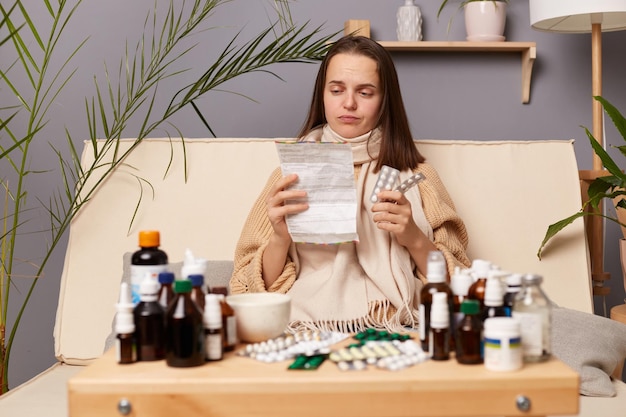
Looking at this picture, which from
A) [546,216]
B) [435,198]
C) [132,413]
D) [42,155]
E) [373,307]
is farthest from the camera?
[42,155]

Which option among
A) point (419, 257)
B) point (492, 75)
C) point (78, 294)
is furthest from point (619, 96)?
point (78, 294)

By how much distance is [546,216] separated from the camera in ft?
6.92

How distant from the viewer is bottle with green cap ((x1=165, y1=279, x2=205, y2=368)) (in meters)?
1.05

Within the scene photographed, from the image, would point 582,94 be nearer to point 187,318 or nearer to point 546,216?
point 546,216

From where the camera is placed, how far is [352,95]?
1928 mm

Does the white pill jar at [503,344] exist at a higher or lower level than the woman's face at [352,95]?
lower

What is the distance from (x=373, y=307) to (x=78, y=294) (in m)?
0.81

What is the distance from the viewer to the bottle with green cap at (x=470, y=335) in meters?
1.06

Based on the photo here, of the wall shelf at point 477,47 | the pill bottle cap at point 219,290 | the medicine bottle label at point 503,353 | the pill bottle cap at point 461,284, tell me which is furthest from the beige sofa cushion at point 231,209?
the medicine bottle label at point 503,353

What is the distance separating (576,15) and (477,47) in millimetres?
356

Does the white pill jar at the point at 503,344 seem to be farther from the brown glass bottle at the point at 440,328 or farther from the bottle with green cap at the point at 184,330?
the bottle with green cap at the point at 184,330

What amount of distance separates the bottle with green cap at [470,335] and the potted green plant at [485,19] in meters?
1.78

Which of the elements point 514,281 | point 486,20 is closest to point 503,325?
point 514,281

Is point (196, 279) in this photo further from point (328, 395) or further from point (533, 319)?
point (533, 319)
